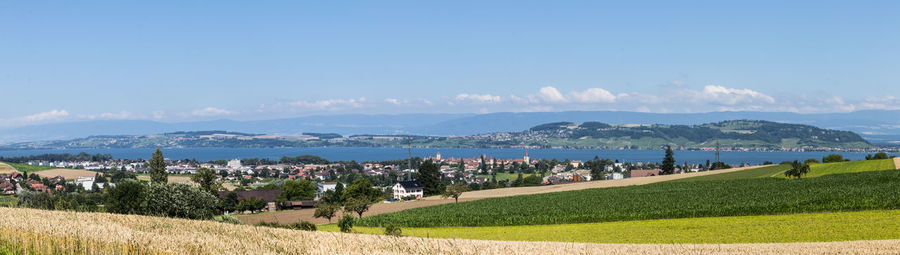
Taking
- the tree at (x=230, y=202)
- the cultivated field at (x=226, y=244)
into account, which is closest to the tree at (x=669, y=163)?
the tree at (x=230, y=202)

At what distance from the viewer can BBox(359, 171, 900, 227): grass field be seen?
39594mm

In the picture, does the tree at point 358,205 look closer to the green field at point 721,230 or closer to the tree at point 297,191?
the green field at point 721,230

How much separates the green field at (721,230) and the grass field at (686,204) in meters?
1.55

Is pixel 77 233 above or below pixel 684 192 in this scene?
above

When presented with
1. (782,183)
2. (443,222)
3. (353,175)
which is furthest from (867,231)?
(353,175)

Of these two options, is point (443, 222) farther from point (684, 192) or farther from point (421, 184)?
point (421, 184)

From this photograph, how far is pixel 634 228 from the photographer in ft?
120

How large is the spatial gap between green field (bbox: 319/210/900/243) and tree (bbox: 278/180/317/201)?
60356mm

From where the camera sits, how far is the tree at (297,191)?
9894 cm

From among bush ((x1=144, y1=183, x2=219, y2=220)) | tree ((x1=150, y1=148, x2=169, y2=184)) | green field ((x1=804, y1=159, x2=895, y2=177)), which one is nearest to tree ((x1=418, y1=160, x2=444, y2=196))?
tree ((x1=150, y1=148, x2=169, y2=184))

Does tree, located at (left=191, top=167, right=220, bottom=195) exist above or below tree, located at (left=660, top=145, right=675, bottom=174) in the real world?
above

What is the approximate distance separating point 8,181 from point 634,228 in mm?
121053

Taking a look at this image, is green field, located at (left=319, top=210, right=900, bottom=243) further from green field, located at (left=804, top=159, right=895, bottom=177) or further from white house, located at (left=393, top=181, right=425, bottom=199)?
white house, located at (left=393, top=181, right=425, bottom=199)

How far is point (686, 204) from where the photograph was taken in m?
46.2
